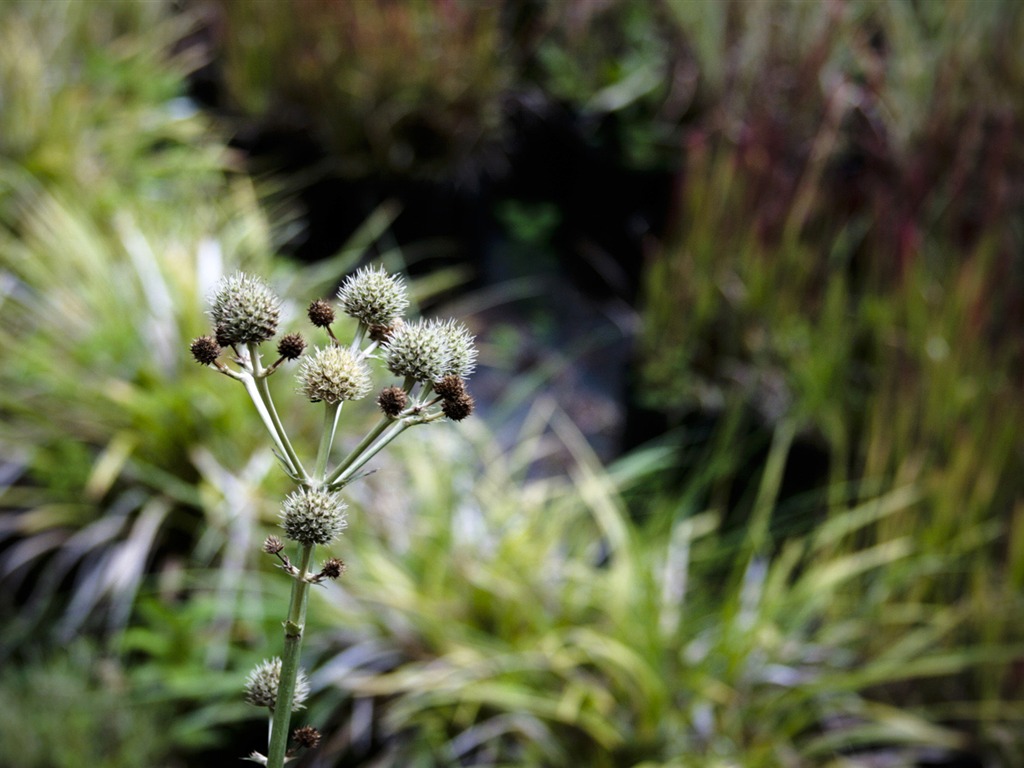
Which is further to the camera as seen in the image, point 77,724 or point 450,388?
point 77,724

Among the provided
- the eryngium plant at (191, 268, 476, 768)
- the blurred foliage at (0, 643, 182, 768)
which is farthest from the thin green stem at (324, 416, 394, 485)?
the blurred foliage at (0, 643, 182, 768)

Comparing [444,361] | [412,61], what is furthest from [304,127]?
[444,361]

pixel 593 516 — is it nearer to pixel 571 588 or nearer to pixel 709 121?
pixel 571 588

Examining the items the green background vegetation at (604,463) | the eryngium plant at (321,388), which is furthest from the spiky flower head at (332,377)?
the green background vegetation at (604,463)

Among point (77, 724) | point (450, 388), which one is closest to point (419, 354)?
point (450, 388)

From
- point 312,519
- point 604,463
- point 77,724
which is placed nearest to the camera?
point 312,519

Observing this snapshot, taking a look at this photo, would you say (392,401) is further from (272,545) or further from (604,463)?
(604,463)

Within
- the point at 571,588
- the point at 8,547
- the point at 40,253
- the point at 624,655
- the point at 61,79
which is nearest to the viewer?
A: the point at 624,655

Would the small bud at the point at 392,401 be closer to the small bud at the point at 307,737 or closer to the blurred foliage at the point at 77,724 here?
the small bud at the point at 307,737
